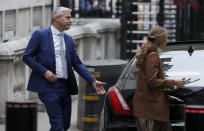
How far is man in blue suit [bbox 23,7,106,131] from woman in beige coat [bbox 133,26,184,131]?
4.40 ft

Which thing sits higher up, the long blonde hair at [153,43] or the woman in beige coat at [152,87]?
the long blonde hair at [153,43]

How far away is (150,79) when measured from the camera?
714 centimetres

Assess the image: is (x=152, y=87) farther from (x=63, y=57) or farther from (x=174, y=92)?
(x=63, y=57)

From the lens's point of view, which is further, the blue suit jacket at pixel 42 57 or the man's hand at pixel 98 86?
the man's hand at pixel 98 86

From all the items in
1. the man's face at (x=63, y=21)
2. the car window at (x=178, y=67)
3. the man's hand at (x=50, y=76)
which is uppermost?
the man's face at (x=63, y=21)

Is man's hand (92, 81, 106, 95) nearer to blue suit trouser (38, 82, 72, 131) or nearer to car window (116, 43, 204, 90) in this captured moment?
blue suit trouser (38, 82, 72, 131)

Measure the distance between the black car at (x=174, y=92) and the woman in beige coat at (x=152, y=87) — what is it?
149mm

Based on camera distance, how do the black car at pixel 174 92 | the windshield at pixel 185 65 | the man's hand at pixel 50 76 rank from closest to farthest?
the black car at pixel 174 92
the windshield at pixel 185 65
the man's hand at pixel 50 76

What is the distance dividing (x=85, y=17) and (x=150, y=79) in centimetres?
A: 1581

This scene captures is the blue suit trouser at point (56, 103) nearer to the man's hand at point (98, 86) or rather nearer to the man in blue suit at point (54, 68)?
the man in blue suit at point (54, 68)

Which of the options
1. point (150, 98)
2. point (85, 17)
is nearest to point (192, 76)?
point (150, 98)

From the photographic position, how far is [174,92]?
7.36 meters

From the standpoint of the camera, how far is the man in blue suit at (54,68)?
8.38m

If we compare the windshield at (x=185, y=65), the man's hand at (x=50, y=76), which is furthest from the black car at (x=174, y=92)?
the man's hand at (x=50, y=76)
